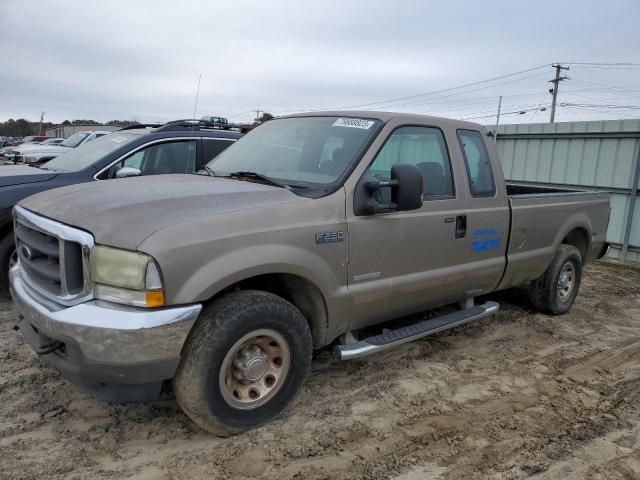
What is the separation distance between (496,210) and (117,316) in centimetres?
328

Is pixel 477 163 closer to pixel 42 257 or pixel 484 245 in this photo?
pixel 484 245

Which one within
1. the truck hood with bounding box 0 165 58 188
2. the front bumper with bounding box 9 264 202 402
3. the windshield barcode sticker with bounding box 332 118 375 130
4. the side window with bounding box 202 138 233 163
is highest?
the windshield barcode sticker with bounding box 332 118 375 130

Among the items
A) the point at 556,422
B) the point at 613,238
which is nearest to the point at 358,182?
the point at 556,422

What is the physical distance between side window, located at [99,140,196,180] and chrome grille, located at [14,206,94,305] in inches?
103

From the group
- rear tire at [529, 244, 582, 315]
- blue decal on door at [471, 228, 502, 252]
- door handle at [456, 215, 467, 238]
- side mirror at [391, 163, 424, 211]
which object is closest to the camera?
side mirror at [391, 163, 424, 211]

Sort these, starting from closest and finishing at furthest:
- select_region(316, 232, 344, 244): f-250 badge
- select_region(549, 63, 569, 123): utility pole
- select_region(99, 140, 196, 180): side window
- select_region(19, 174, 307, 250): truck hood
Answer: select_region(19, 174, 307, 250): truck hood, select_region(316, 232, 344, 244): f-250 badge, select_region(99, 140, 196, 180): side window, select_region(549, 63, 569, 123): utility pole

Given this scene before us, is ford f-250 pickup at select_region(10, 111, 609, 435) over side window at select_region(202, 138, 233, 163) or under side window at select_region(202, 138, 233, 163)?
under

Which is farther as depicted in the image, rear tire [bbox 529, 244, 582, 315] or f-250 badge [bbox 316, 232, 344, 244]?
rear tire [bbox 529, 244, 582, 315]

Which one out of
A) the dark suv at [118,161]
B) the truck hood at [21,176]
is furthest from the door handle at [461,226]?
the truck hood at [21,176]

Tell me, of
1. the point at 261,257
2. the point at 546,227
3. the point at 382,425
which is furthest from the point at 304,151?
the point at 546,227

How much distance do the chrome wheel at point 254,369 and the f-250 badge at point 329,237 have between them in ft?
2.08

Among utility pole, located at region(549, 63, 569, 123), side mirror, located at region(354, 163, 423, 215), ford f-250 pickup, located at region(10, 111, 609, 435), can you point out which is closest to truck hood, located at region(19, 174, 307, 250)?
ford f-250 pickup, located at region(10, 111, 609, 435)

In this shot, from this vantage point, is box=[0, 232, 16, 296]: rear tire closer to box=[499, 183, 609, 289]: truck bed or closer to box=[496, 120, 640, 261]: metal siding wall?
box=[499, 183, 609, 289]: truck bed

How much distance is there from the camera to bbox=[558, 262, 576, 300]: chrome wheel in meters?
5.79
